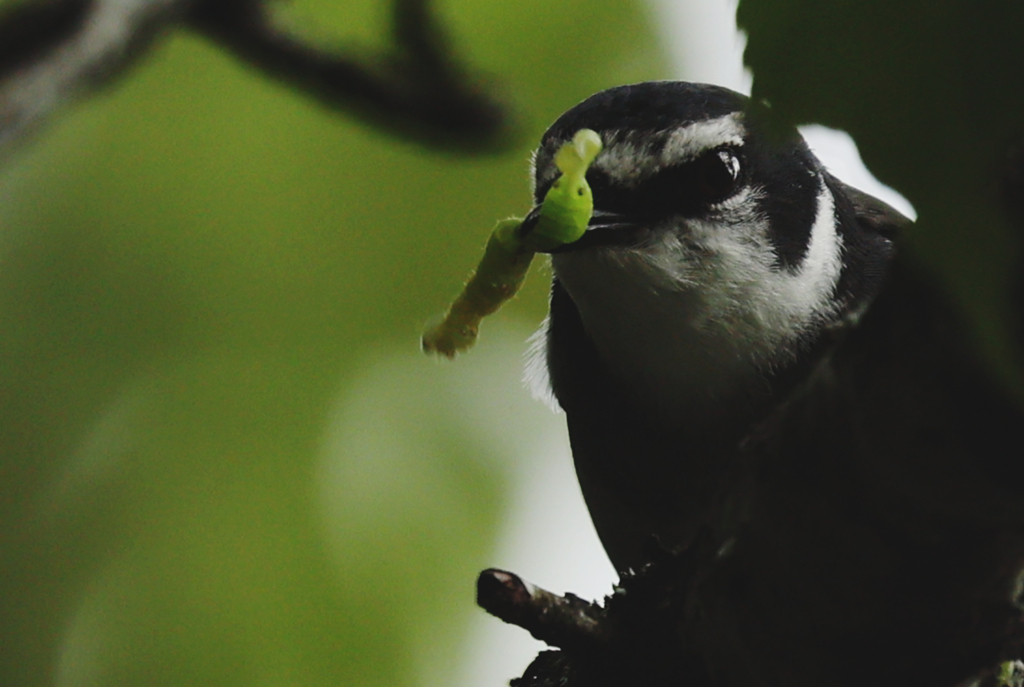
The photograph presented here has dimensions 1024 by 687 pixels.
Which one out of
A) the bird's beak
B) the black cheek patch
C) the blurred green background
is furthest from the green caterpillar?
the blurred green background

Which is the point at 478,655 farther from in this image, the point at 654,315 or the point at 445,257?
the point at 654,315

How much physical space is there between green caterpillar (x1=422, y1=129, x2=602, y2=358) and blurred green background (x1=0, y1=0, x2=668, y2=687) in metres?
2.22

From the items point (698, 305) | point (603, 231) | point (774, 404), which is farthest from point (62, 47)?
point (774, 404)

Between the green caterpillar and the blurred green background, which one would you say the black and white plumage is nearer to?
the green caterpillar

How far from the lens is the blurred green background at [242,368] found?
227 inches

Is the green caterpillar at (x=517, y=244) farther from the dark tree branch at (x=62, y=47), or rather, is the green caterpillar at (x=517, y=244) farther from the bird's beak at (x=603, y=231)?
the dark tree branch at (x=62, y=47)

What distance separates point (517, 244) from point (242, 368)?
3.67 metres

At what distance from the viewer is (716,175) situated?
3248 mm

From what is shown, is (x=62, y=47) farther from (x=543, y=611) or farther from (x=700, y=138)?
(x=700, y=138)

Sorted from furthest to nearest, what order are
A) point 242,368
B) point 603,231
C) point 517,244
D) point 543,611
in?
point 242,368 < point 603,231 < point 517,244 < point 543,611

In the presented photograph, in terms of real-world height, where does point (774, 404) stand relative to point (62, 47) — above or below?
below

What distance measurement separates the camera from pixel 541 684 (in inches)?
91.0

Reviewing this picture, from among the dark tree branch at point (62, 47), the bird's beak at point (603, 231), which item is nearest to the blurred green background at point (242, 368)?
the bird's beak at point (603, 231)

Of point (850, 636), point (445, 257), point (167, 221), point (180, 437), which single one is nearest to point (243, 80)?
point (167, 221)
